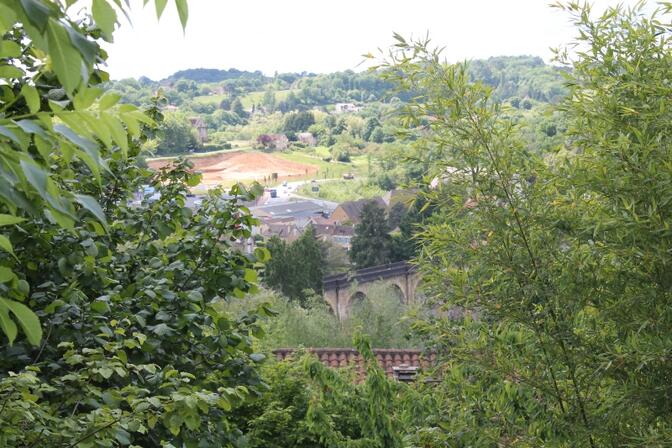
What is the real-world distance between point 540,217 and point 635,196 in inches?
Answer: 16.6

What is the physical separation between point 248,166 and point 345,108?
81.9 ft

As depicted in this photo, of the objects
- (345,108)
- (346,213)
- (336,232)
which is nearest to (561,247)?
(336,232)

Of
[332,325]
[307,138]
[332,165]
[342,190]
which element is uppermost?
[307,138]

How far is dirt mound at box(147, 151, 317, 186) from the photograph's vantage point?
7131cm

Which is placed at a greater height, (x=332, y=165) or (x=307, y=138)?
(x=307, y=138)

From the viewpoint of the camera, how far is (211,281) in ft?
13.0

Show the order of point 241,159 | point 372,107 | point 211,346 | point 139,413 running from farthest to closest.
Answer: point 372,107 → point 241,159 → point 211,346 → point 139,413

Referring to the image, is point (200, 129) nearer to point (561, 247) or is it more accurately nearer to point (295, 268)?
point (295, 268)

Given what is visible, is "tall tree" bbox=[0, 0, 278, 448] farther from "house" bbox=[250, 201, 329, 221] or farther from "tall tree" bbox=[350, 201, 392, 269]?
"house" bbox=[250, 201, 329, 221]

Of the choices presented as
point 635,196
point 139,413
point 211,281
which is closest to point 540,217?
point 635,196

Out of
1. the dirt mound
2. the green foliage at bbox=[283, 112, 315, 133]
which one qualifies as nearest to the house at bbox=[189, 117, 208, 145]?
the dirt mound

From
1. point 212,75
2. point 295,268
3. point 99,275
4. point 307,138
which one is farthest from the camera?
point 212,75

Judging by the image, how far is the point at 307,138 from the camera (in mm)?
91875

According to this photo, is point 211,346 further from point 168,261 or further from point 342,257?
point 342,257
